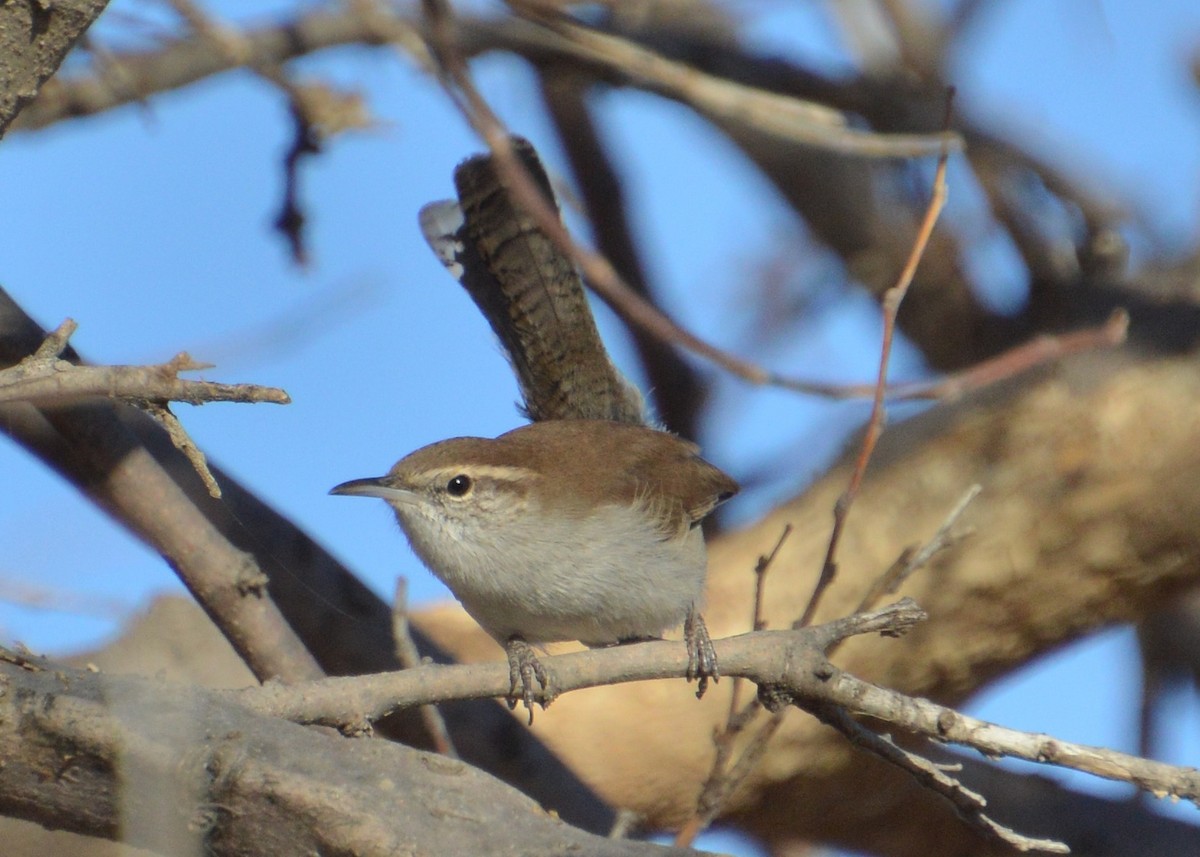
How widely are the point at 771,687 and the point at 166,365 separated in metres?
1.33

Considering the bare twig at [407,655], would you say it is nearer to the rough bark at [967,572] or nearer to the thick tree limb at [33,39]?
the rough bark at [967,572]

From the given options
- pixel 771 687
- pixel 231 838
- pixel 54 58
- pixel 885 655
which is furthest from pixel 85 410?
pixel 885 655

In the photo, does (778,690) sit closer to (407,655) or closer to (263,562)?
(407,655)

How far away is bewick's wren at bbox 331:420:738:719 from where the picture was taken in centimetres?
306

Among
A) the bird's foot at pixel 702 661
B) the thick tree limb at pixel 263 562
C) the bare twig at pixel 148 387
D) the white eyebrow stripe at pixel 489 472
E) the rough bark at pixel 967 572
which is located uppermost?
the rough bark at pixel 967 572

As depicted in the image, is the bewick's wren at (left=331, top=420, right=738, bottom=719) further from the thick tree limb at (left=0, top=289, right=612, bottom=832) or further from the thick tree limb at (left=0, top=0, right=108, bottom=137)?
the thick tree limb at (left=0, top=0, right=108, bottom=137)

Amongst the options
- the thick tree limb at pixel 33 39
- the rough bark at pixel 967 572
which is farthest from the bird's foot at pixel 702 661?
the rough bark at pixel 967 572

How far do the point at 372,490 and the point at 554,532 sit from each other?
0.50 metres

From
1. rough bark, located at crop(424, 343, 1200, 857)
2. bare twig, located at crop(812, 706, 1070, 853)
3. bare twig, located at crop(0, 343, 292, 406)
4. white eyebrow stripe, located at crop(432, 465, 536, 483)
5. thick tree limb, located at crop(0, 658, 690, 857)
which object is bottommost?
thick tree limb, located at crop(0, 658, 690, 857)

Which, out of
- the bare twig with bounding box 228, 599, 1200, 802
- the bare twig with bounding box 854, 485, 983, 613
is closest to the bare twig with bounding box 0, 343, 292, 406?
the bare twig with bounding box 228, 599, 1200, 802

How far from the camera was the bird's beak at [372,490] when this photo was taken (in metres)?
3.21

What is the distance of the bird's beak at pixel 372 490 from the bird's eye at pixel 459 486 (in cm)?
11

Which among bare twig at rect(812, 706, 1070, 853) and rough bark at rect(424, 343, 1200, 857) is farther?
rough bark at rect(424, 343, 1200, 857)


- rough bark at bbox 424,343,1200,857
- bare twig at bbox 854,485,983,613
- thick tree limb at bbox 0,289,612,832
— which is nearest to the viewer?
bare twig at bbox 854,485,983,613
